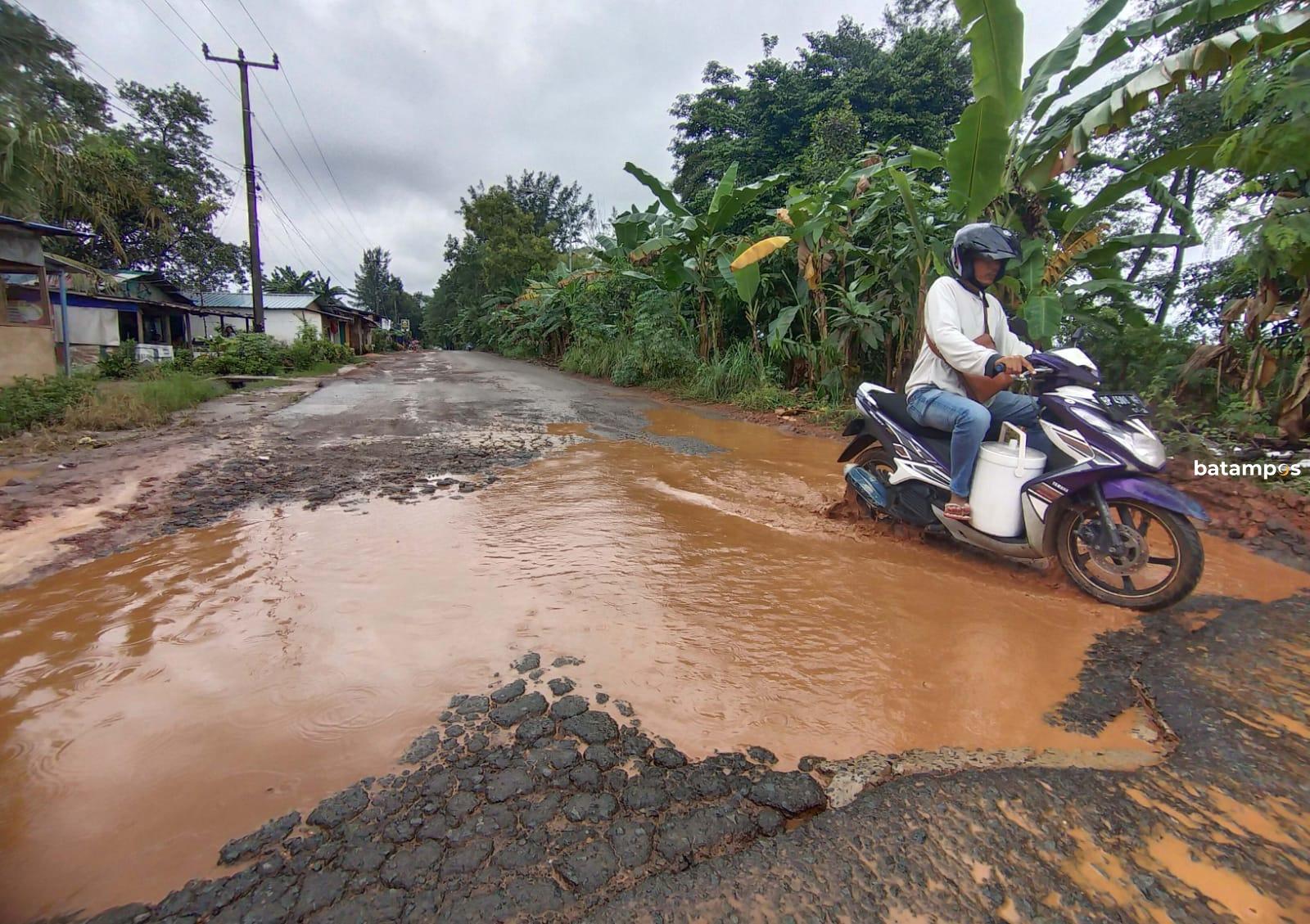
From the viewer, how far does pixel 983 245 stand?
128 inches

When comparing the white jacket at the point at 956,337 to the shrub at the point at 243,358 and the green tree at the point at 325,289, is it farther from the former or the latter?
the green tree at the point at 325,289

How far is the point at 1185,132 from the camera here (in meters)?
10.8

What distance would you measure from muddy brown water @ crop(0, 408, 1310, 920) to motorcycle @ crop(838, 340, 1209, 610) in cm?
20

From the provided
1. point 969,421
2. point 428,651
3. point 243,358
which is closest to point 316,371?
point 243,358

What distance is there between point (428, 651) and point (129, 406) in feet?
26.3

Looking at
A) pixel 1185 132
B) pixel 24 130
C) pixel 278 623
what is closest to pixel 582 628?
pixel 278 623

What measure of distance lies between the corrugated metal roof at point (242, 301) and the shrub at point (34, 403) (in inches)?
962

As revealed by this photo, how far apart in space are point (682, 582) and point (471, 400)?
8.40 meters

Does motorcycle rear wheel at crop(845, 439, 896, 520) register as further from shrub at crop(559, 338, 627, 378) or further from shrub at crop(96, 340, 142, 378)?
shrub at crop(96, 340, 142, 378)

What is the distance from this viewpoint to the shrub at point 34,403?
280 inches

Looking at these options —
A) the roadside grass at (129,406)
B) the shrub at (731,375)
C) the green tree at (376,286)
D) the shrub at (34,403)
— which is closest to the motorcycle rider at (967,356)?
the shrub at (731,375)

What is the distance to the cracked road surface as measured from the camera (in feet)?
4.68

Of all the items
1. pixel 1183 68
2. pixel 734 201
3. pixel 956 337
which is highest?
pixel 734 201

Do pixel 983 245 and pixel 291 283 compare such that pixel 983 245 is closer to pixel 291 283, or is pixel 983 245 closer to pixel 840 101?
pixel 840 101
